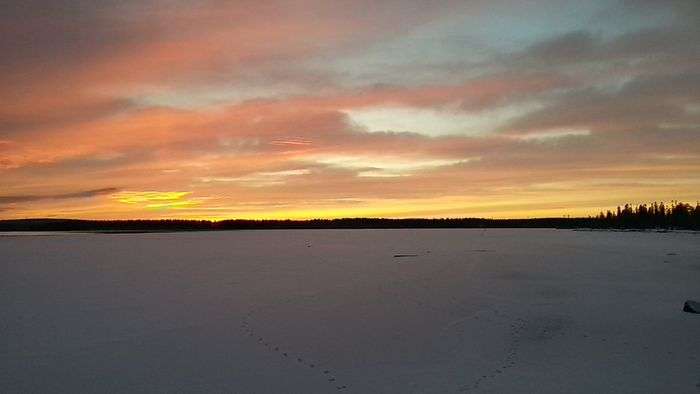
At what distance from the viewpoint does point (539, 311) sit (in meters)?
14.5

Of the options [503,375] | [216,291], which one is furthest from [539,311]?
[216,291]

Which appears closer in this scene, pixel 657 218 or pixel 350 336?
pixel 350 336

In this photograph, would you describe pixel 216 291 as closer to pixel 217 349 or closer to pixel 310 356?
pixel 217 349

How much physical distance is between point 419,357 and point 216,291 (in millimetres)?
10783

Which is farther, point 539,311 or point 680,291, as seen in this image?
point 680,291

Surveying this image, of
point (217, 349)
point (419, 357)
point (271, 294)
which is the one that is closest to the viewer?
point (419, 357)

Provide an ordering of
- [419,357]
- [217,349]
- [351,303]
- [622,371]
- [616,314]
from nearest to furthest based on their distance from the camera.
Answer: [622,371]
[419,357]
[217,349]
[616,314]
[351,303]

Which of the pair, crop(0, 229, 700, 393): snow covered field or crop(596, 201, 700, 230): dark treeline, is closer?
crop(0, 229, 700, 393): snow covered field

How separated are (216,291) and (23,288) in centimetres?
773

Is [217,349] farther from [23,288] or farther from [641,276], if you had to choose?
[641,276]

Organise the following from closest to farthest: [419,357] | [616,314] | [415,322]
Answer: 1. [419,357]
2. [415,322]
3. [616,314]

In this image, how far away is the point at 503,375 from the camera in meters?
8.64

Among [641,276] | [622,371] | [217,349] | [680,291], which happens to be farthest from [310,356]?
[641,276]

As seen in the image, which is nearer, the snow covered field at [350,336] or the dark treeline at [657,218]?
the snow covered field at [350,336]
